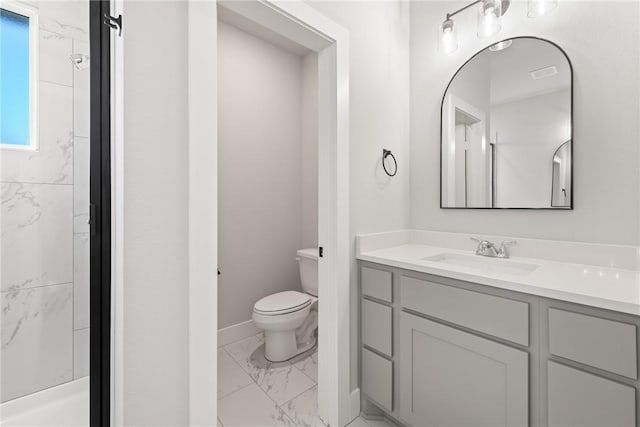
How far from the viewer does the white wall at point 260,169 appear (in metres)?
2.36

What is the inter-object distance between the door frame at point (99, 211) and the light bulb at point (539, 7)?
1.74 metres

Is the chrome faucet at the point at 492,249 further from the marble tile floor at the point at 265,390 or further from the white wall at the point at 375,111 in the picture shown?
the marble tile floor at the point at 265,390

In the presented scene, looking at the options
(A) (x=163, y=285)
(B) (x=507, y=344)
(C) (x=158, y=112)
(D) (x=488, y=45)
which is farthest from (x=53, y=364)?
(D) (x=488, y=45)

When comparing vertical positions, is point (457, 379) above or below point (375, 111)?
below

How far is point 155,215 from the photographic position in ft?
3.18

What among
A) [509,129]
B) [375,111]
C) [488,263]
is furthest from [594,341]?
[375,111]

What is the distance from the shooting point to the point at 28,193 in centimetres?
93

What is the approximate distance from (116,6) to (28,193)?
25.7 inches

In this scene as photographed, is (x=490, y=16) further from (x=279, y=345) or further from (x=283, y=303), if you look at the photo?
(x=279, y=345)

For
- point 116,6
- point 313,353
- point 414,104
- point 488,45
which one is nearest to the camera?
point 116,6

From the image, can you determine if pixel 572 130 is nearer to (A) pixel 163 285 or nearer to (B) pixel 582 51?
(B) pixel 582 51

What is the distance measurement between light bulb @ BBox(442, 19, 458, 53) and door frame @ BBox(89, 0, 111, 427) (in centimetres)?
161

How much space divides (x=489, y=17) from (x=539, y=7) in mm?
210

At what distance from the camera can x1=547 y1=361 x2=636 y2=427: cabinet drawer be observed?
33.4 inches
